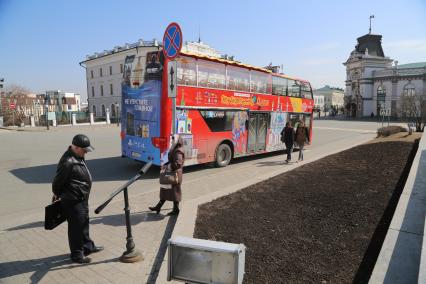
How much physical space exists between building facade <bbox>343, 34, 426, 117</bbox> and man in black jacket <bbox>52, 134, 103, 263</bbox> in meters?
72.8

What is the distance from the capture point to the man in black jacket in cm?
391

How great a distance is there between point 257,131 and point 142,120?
518cm

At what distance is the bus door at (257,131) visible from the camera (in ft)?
40.3

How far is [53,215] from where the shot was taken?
402 cm

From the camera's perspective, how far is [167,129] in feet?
28.8

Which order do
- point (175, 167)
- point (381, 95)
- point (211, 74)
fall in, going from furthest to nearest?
point (381, 95), point (211, 74), point (175, 167)

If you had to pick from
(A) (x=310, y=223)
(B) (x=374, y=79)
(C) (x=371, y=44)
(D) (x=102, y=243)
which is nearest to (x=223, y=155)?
(A) (x=310, y=223)

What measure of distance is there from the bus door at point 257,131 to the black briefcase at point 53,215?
29.4 feet

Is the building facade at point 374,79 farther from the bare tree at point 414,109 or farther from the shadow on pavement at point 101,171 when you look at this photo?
the shadow on pavement at point 101,171

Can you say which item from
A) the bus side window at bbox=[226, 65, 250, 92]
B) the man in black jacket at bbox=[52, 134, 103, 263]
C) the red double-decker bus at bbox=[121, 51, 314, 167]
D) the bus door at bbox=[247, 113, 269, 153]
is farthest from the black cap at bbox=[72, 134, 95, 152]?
the bus door at bbox=[247, 113, 269, 153]

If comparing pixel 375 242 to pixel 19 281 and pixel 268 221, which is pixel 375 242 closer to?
pixel 268 221

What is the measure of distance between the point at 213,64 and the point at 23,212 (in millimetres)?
6876

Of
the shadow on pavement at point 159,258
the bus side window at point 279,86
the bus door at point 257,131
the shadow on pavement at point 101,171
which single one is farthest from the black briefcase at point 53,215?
the bus side window at point 279,86

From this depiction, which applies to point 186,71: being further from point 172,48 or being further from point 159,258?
point 159,258
